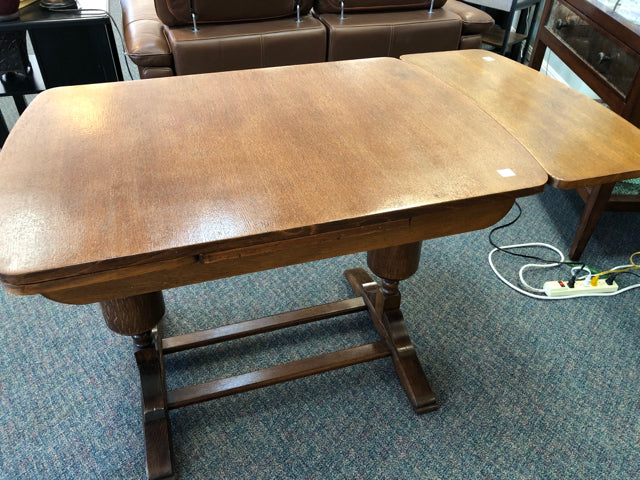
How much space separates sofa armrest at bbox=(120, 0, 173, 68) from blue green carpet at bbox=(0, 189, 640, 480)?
38.3 inches

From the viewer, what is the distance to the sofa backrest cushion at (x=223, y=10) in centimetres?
201

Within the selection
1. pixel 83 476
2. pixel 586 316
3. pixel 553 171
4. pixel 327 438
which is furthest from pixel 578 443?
pixel 83 476

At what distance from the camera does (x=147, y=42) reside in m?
1.99

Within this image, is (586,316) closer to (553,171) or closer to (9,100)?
(553,171)

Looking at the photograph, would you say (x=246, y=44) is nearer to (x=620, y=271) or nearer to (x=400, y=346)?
(x=400, y=346)

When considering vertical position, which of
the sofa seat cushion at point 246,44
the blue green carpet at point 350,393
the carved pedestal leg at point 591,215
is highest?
the sofa seat cushion at point 246,44

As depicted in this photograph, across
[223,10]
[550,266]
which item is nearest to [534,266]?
[550,266]

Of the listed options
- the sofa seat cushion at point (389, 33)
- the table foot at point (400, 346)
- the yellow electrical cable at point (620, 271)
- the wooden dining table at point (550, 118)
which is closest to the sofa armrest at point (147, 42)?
the sofa seat cushion at point (389, 33)

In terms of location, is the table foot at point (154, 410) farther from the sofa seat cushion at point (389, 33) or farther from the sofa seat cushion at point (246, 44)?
the sofa seat cushion at point (389, 33)

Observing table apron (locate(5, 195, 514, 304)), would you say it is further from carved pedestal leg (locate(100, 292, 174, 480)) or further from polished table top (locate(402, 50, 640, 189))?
carved pedestal leg (locate(100, 292, 174, 480))

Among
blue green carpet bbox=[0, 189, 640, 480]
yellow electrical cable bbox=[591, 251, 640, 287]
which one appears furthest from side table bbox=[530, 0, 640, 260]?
blue green carpet bbox=[0, 189, 640, 480]

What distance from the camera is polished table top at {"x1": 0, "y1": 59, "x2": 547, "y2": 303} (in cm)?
75

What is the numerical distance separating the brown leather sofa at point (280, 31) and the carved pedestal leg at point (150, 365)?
3.97 feet

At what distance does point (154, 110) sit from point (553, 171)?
0.84 m
